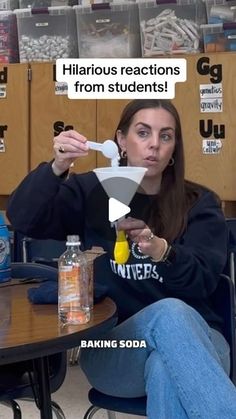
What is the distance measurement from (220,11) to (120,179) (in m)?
2.14

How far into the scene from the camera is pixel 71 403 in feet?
8.29

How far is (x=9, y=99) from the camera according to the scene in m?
3.36

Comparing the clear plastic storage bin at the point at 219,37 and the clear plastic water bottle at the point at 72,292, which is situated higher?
the clear plastic storage bin at the point at 219,37

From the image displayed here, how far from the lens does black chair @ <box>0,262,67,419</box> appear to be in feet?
5.24

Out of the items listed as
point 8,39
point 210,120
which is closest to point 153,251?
point 210,120

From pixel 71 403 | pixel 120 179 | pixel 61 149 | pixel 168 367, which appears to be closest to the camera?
pixel 120 179

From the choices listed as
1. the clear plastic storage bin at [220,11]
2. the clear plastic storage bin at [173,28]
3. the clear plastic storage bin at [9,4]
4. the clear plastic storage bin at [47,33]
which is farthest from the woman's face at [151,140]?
the clear plastic storage bin at [9,4]

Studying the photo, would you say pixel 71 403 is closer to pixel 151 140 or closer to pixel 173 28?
pixel 151 140

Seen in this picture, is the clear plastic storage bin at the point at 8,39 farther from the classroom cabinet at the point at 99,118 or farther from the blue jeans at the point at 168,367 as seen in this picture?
the blue jeans at the point at 168,367

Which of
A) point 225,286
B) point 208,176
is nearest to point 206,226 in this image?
point 225,286

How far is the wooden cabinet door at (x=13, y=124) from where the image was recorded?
3.33 m

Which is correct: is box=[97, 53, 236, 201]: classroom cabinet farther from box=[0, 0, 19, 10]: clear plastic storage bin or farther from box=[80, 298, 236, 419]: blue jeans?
box=[80, 298, 236, 419]: blue jeans

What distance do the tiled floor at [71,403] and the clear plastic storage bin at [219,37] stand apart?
4.89 feet

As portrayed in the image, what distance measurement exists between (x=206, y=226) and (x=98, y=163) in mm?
1587
